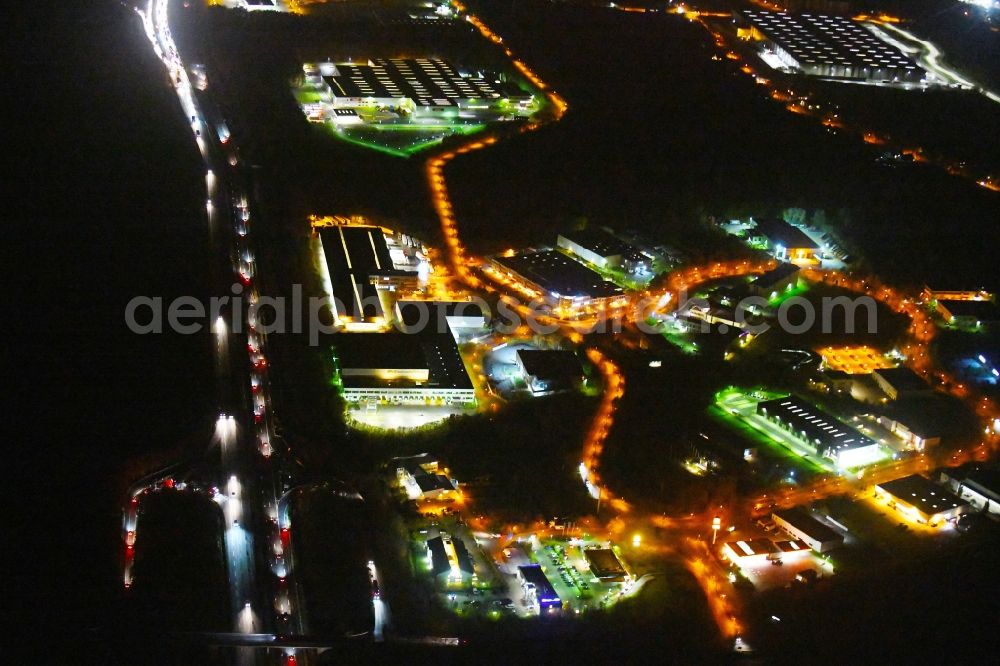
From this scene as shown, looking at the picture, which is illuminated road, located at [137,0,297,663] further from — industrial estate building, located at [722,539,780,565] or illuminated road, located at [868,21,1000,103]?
illuminated road, located at [868,21,1000,103]

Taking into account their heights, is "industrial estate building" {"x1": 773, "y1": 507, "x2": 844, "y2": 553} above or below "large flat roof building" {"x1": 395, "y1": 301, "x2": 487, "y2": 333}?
above

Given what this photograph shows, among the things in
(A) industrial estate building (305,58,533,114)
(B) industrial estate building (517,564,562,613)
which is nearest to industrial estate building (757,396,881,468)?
(B) industrial estate building (517,564,562,613)

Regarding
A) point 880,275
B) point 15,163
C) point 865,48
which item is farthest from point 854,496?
point 865,48

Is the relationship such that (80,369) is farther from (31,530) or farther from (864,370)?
(864,370)

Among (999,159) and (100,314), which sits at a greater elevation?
(999,159)

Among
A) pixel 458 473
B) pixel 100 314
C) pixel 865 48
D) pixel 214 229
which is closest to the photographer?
pixel 458 473

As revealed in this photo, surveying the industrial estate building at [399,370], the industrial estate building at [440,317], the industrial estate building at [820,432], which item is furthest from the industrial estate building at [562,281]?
the industrial estate building at [820,432]

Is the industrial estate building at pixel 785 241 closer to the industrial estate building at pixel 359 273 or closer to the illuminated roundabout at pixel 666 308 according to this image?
the illuminated roundabout at pixel 666 308
